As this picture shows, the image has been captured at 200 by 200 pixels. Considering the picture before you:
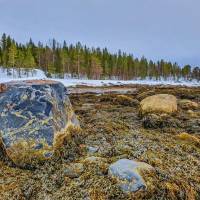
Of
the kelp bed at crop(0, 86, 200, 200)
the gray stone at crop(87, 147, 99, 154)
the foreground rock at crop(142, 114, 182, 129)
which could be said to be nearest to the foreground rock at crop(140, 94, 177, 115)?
the foreground rock at crop(142, 114, 182, 129)

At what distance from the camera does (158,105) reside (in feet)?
28.6

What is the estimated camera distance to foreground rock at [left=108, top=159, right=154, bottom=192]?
11.8ft

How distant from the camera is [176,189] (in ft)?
12.3

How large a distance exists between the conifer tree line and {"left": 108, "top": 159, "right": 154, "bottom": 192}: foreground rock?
5884 centimetres

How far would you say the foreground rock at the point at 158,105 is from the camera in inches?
341

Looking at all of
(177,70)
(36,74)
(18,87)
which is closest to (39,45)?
(36,74)

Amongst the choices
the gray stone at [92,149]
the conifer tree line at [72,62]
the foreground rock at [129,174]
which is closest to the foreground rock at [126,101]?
the gray stone at [92,149]

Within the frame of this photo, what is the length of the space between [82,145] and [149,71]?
10078 centimetres

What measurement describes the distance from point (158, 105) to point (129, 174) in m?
5.26

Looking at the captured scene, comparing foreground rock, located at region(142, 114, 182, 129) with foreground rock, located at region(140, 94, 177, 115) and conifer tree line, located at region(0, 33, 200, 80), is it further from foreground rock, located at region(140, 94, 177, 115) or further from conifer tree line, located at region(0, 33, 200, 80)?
conifer tree line, located at region(0, 33, 200, 80)

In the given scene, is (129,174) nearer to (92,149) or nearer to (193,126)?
(92,149)

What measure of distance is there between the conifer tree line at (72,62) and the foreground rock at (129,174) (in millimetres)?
58845

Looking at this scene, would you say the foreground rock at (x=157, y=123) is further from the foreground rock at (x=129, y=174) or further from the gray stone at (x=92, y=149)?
the foreground rock at (x=129, y=174)

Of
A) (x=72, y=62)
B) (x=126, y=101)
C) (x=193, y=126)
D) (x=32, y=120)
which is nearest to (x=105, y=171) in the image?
(x=32, y=120)
